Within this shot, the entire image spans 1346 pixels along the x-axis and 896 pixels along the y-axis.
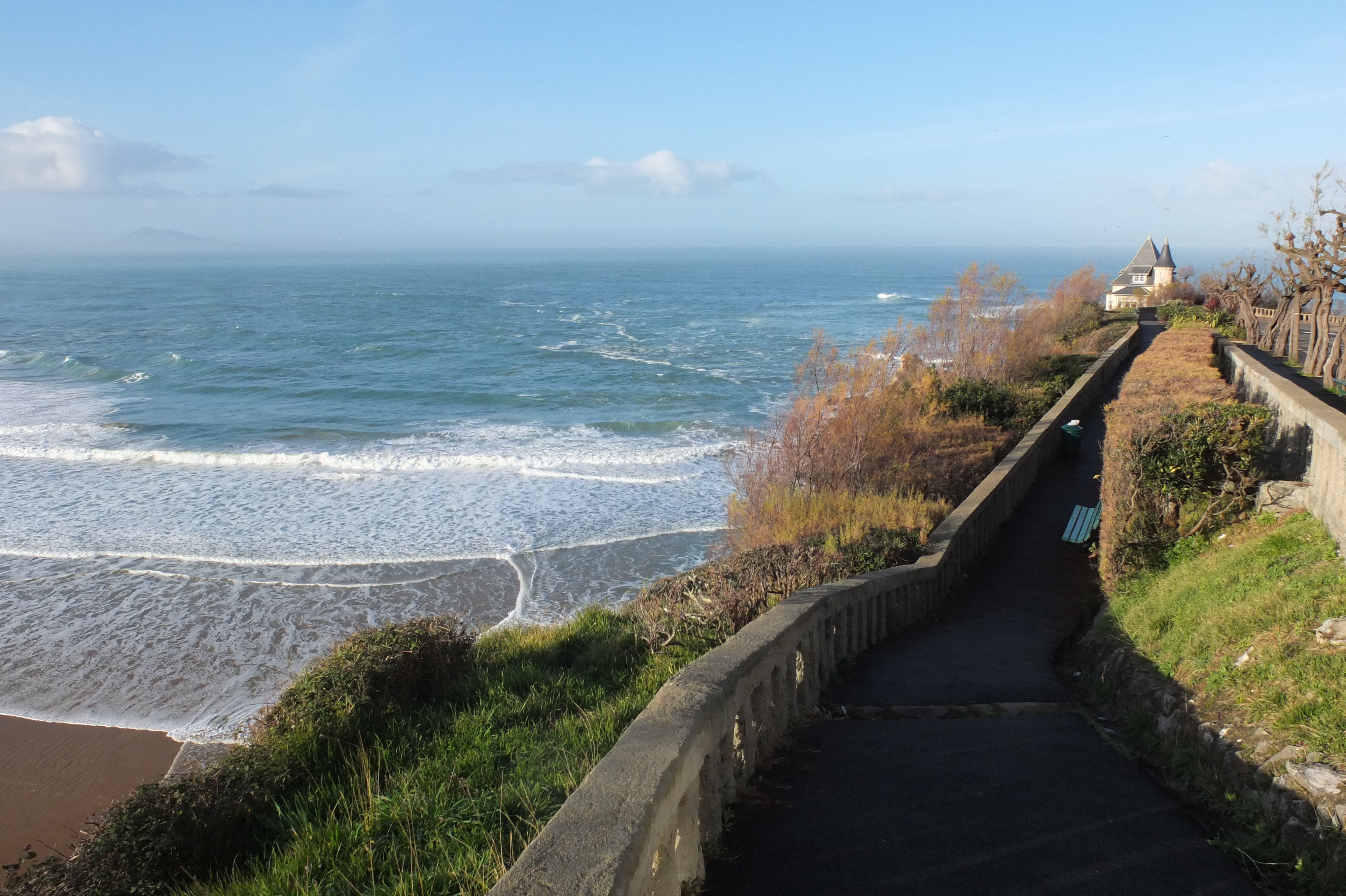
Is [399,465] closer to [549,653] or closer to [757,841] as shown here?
[549,653]

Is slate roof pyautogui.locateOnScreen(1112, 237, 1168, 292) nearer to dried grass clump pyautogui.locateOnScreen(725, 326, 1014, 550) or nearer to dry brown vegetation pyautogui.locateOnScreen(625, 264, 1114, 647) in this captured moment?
dry brown vegetation pyautogui.locateOnScreen(625, 264, 1114, 647)

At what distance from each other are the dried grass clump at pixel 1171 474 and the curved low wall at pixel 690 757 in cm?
370

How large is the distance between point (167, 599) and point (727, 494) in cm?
1215

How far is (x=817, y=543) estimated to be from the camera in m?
9.98

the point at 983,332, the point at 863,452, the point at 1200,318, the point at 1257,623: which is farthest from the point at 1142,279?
the point at 1257,623

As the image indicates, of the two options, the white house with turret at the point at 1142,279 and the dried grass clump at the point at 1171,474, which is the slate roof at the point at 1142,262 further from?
the dried grass clump at the point at 1171,474

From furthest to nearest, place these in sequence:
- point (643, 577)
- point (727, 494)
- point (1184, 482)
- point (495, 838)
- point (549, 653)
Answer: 1. point (727, 494)
2. point (643, 577)
3. point (1184, 482)
4. point (549, 653)
5. point (495, 838)

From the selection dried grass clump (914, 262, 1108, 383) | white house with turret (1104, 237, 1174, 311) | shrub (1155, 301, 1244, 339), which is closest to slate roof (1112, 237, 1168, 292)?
white house with turret (1104, 237, 1174, 311)

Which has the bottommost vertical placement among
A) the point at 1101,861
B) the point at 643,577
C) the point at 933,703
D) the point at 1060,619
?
the point at 643,577

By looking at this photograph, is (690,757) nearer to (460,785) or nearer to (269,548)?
(460,785)

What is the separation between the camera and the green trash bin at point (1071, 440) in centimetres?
1816

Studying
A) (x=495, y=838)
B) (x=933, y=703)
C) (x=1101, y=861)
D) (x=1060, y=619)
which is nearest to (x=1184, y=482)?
(x=1060, y=619)

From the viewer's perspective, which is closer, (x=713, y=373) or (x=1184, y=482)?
(x=1184, y=482)

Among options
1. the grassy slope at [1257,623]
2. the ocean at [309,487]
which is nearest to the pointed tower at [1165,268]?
the ocean at [309,487]
